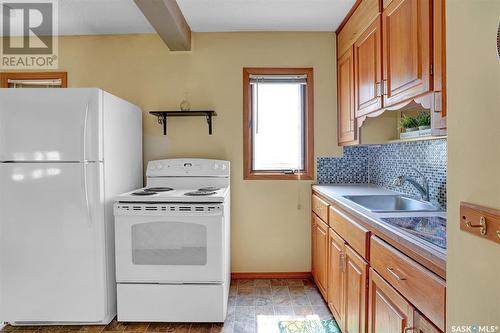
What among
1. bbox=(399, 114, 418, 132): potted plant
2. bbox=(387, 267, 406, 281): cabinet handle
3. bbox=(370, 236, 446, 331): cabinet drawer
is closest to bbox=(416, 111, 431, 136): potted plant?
bbox=(399, 114, 418, 132): potted plant

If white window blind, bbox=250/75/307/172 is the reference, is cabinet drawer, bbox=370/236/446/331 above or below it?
below

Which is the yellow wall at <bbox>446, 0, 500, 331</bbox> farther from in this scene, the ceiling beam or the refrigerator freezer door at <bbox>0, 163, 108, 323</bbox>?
the refrigerator freezer door at <bbox>0, 163, 108, 323</bbox>

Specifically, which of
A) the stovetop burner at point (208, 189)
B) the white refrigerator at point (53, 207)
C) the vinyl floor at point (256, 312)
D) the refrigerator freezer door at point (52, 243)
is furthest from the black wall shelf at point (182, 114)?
the vinyl floor at point (256, 312)

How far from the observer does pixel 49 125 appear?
7.09 feet

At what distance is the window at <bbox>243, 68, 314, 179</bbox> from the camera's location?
3051mm

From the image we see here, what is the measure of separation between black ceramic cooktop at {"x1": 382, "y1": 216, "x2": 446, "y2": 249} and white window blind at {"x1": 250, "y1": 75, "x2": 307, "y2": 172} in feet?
5.56

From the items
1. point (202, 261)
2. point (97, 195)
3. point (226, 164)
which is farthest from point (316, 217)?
point (97, 195)

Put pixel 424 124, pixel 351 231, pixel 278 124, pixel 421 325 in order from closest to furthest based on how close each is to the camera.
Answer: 1. pixel 421 325
2. pixel 351 231
3. pixel 424 124
4. pixel 278 124

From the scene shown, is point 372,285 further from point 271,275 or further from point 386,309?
point 271,275

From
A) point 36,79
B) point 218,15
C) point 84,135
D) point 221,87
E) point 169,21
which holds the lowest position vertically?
point 84,135

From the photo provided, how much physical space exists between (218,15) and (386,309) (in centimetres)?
241

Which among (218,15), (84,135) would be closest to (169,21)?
(218,15)

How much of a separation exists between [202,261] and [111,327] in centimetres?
79

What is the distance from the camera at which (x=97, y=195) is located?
7.14 feet
